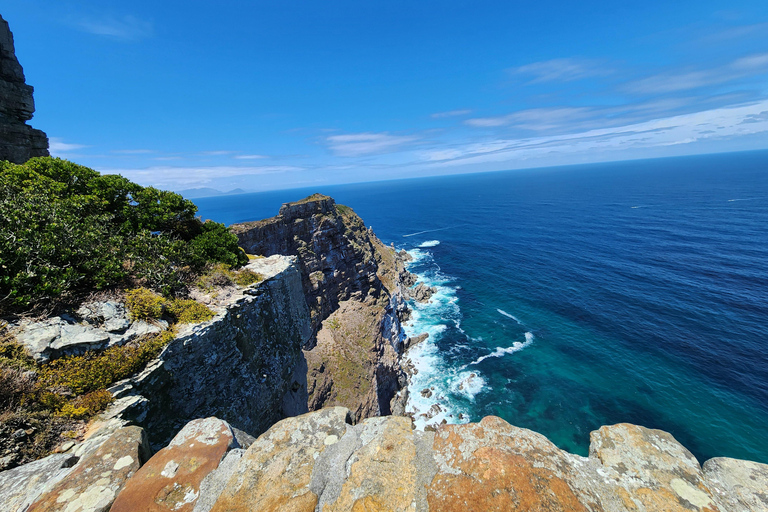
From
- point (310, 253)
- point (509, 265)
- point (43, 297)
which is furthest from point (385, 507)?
point (509, 265)

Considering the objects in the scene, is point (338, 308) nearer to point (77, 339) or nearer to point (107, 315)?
point (107, 315)

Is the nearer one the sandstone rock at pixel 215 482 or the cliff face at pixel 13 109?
the sandstone rock at pixel 215 482

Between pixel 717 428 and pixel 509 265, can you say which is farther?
pixel 509 265

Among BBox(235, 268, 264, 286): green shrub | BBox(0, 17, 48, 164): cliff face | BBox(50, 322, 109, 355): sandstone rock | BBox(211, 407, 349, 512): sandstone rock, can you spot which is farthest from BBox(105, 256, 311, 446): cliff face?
BBox(0, 17, 48, 164): cliff face

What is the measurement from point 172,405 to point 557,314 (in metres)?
61.1

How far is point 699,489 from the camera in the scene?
4.12 m

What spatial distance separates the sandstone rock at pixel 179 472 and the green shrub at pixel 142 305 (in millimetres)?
4807

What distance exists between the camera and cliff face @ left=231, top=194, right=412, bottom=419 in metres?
38.8

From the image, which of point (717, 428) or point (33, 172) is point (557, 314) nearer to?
point (717, 428)

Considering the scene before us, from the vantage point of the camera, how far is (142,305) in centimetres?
912

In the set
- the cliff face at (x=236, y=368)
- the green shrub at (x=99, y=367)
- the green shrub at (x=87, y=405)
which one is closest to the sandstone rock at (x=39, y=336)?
the green shrub at (x=99, y=367)

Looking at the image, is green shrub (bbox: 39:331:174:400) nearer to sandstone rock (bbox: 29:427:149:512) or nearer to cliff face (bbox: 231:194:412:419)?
sandstone rock (bbox: 29:427:149:512)

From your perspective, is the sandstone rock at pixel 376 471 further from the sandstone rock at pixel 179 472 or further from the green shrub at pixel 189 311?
the green shrub at pixel 189 311

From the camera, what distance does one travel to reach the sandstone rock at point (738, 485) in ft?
13.2
